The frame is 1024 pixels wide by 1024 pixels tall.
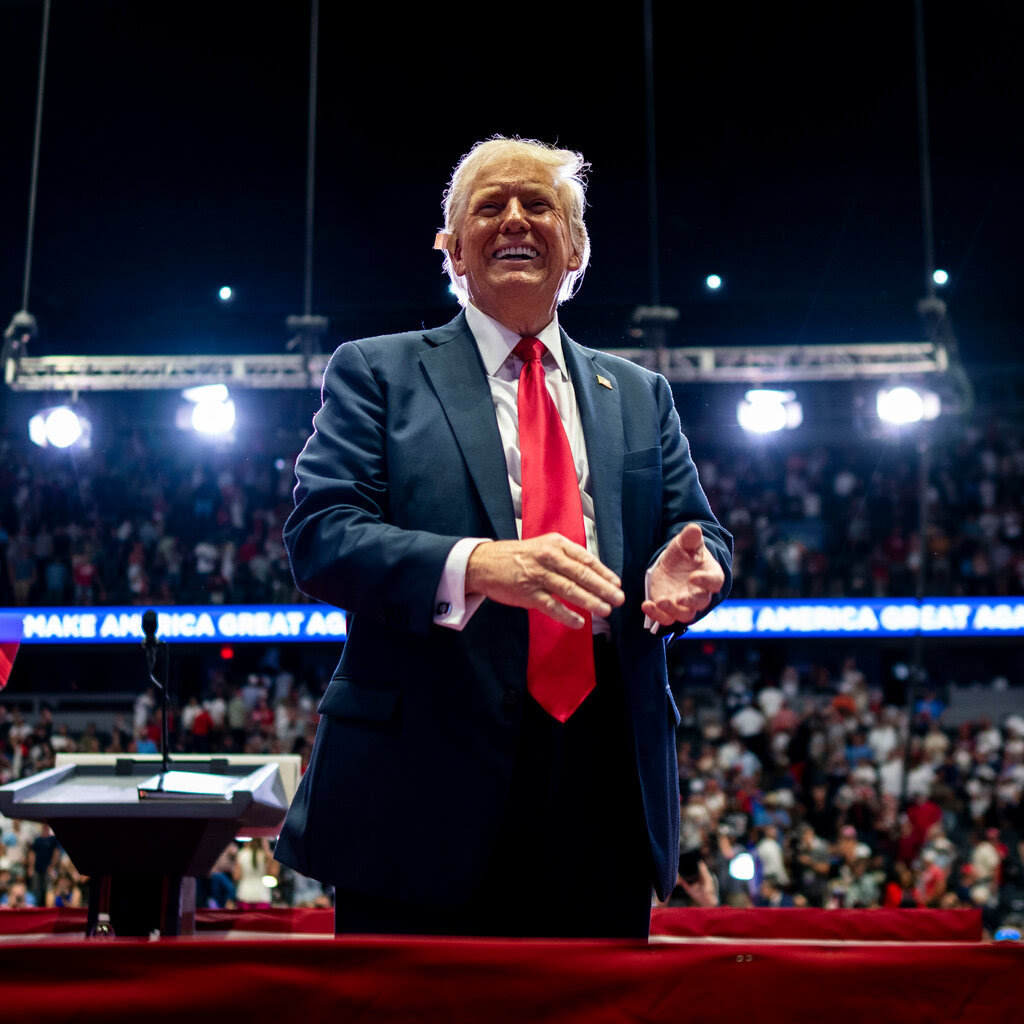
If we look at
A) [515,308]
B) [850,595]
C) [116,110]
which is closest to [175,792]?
[515,308]

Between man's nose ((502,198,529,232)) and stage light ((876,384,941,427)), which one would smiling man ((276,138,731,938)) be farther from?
stage light ((876,384,941,427))

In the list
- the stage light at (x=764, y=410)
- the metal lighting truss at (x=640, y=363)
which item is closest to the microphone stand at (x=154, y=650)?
the metal lighting truss at (x=640, y=363)

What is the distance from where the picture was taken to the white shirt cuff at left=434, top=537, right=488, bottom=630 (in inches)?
35.2

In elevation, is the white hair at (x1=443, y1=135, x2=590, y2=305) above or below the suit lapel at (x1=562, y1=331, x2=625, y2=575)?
above

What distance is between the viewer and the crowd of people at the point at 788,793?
6.21m

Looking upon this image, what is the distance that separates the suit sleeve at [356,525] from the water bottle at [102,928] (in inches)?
30.2

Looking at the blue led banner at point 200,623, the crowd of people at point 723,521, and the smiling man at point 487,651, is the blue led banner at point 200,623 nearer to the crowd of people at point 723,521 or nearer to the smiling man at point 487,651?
the crowd of people at point 723,521

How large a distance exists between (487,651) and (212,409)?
23.0 feet

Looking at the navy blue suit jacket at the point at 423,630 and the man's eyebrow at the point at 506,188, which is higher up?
the man's eyebrow at the point at 506,188

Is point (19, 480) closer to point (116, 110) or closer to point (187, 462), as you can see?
point (187, 462)

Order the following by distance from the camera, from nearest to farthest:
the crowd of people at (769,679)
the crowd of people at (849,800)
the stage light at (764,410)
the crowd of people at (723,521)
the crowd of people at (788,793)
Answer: the crowd of people at (788,793)
the crowd of people at (849,800)
the crowd of people at (769,679)
the stage light at (764,410)
the crowd of people at (723,521)

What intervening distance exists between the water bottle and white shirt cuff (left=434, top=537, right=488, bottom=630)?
88 centimetres

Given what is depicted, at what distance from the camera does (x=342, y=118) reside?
7656 mm

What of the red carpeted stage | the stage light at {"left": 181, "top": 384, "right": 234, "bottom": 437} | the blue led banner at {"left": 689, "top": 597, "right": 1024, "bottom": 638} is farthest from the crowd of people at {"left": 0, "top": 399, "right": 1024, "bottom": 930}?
the red carpeted stage
